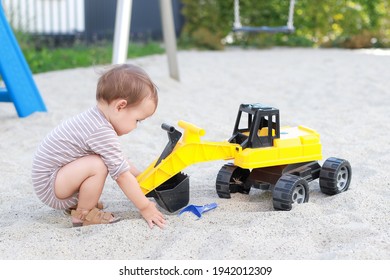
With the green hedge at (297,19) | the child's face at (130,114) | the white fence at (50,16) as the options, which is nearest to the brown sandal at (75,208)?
the child's face at (130,114)

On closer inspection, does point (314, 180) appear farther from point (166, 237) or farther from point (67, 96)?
point (67, 96)

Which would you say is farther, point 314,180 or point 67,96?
point 67,96

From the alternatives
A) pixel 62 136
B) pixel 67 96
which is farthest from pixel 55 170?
pixel 67 96

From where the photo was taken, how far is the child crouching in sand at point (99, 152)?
242 centimetres

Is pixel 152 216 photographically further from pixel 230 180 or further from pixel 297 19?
pixel 297 19

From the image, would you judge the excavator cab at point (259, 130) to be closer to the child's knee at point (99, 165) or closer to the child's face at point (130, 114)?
the child's face at point (130, 114)

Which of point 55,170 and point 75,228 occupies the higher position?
point 55,170

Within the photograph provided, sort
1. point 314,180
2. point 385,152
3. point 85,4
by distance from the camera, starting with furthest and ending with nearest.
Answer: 1. point 85,4
2. point 385,152
3. point 314,180

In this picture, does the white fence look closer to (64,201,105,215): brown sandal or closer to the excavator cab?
(64,201,105,215): brown sandal

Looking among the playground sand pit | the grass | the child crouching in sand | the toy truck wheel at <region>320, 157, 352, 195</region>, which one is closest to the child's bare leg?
the child crouching in sand

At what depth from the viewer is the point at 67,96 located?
550 cm

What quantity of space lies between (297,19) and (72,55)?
5132mm

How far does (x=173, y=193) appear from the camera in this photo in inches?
103
